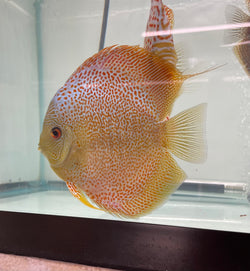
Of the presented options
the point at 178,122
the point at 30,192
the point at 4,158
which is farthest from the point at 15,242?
the point at 178,122

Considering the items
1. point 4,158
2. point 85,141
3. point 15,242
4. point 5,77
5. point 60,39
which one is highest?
point 60,39

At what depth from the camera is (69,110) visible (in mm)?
403

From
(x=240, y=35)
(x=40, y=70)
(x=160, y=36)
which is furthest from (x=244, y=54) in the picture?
(x=40, y=70)

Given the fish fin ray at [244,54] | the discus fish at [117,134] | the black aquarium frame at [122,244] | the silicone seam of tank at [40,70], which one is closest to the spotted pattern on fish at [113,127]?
the discus fish at [117,134]

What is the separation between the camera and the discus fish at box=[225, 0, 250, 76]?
0.56 metres

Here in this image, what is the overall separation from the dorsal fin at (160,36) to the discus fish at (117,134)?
37mm

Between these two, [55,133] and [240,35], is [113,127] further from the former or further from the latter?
[240,35]

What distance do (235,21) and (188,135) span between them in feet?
1.29

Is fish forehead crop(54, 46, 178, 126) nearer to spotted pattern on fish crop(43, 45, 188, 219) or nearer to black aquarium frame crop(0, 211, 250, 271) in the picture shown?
spotted pattern on fish crop(43, 45, 188, 219)

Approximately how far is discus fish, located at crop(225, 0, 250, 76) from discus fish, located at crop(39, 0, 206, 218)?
9.5 inches

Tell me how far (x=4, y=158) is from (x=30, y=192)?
0.19m

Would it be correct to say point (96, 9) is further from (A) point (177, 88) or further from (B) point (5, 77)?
(A) point (177, 88)

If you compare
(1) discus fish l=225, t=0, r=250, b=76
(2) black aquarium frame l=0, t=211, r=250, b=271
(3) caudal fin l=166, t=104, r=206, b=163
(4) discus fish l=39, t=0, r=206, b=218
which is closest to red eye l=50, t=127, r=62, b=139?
(4) discus fish l=39, t=0, r=206, b=218

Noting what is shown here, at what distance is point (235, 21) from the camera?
1.99ft
